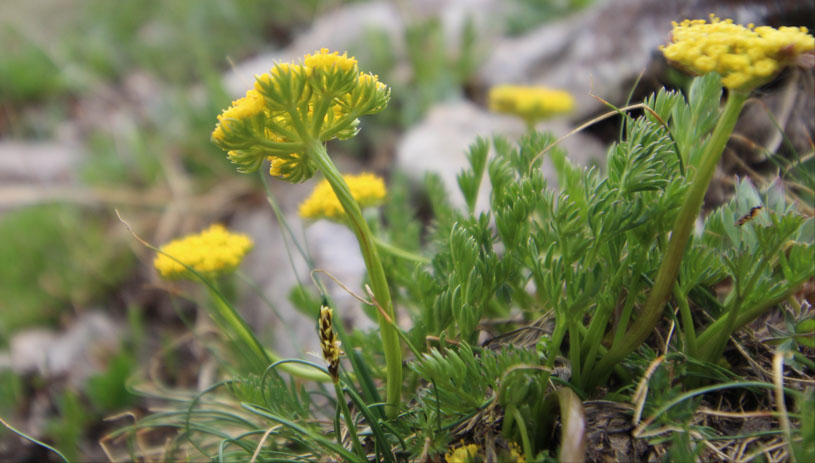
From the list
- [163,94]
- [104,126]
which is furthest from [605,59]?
[104,126]

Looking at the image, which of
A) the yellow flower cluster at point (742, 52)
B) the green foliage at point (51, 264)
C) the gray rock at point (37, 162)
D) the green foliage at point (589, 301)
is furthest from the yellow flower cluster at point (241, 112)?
the gray rock at point (37, 162)

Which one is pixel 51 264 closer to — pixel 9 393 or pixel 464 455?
pixel 9 393

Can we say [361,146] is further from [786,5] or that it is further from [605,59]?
[786,5]

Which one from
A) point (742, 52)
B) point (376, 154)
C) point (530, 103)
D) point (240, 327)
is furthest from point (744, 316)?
point (376, 154)

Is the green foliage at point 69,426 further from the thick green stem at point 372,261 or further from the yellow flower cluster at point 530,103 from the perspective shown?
the yellow flower cluster at point 530,103

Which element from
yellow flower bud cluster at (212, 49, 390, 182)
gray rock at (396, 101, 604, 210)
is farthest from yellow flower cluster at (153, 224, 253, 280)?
gray rock at (396, 101, 604, 210)

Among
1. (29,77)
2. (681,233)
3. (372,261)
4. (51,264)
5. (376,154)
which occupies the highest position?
(29,77)

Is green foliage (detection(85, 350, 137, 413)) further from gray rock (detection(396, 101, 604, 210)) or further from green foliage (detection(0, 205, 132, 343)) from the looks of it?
gray rock (detection(396, 101, 604, 210))
